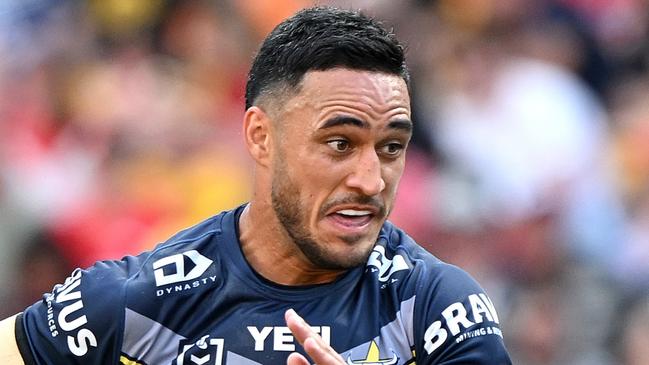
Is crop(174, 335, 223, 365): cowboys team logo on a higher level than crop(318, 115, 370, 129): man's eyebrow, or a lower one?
lower

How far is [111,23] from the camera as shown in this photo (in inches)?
341

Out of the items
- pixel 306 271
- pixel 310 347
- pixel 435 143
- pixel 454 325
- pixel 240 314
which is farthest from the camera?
pixel 435 143

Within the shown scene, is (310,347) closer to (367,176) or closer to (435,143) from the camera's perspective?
(367,176)

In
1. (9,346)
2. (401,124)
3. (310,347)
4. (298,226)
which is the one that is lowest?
(310,347)

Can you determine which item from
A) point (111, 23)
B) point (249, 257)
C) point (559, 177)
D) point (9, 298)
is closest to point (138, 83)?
point (111, 23)

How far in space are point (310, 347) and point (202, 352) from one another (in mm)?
578

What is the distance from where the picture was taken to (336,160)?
12.5 feet

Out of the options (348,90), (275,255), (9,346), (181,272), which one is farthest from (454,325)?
(9,346)

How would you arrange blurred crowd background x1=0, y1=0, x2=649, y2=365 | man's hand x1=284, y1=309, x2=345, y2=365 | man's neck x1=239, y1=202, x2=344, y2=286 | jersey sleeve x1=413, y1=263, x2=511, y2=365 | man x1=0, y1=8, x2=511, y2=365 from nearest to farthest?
1. man's hand x1=284, y1=309, x2=345, y2=365
2. jersey sleeve x1=413, y1=263, x2=511, y2=365
3. man x1=0, y1=8, x2=511, y2=365
4. man's neck x1=239, y1=202, x2=344, y2=286
5. blurred crowd background x1=0, y1=0, x2=649, y2=365

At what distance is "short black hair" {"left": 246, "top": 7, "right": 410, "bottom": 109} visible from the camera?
3879 mm

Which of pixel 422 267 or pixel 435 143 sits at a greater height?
pixel 435 143

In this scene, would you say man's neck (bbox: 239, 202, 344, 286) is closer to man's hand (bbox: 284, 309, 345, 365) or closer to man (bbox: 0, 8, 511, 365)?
Result: man (bbox: 0, 8, 511, 365)

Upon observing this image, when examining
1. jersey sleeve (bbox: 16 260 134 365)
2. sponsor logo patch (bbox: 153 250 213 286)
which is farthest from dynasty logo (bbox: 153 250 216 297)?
jersey sleeve (bbox: 16 260 134 365)

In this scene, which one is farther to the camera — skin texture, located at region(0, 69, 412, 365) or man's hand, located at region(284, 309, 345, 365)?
skin texture, located at region(0, 69, 412, 365)
